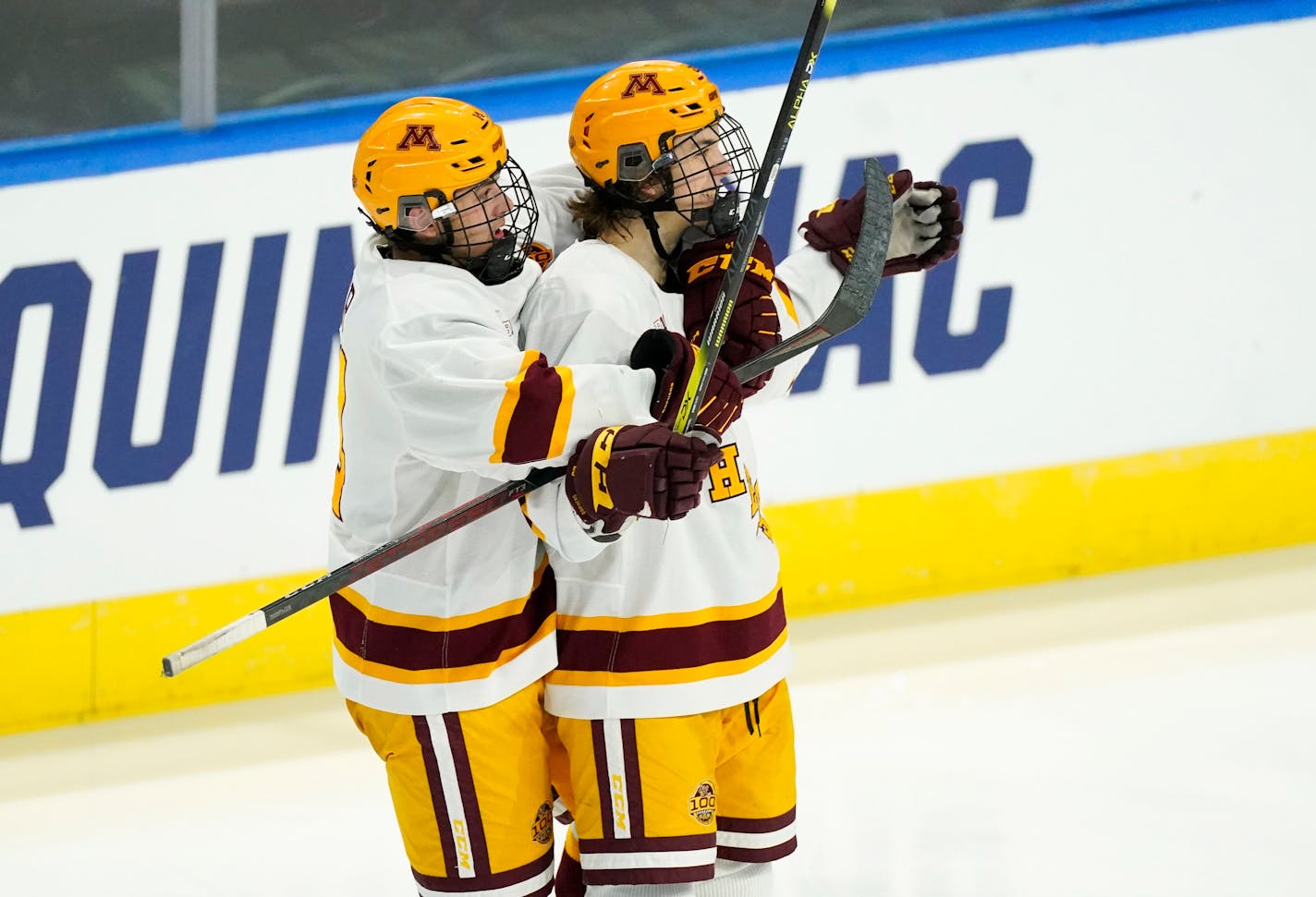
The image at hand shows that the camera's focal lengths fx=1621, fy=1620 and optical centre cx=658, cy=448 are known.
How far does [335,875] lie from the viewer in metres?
2.83

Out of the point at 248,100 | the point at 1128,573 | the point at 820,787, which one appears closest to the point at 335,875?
the point at 820,787

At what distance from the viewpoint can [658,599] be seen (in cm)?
193

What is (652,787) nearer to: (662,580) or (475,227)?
(662,580)

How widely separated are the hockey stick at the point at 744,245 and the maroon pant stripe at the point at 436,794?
49 cm

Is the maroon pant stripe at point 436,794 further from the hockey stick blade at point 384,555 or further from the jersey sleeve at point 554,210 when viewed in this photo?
the jersey sleeve at point 554,210

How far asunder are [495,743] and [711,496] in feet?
1.28

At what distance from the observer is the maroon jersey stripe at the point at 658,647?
1931 mm

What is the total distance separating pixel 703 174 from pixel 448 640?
628 mm

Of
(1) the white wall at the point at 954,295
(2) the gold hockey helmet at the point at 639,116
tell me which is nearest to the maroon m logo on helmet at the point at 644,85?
(2) the gold hockey helmet at the point at 639,116

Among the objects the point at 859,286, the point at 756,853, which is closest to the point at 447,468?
the point at 859,286

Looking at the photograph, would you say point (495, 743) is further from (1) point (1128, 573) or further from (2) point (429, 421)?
(1) point (1128, 573)

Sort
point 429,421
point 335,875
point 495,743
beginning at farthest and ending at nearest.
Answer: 1. point 335,875
2. point 495,743
3. point 429,421

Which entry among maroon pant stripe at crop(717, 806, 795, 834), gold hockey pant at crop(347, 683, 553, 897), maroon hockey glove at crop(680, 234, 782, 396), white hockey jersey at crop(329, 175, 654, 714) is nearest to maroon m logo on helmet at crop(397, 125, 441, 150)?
white hockey jersey at crop(329, 175, 654, 714)

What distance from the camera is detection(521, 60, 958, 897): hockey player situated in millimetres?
1917
